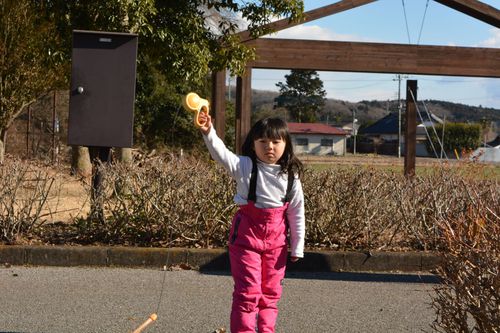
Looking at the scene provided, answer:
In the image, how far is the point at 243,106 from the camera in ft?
33.4

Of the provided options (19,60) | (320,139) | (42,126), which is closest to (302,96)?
(320,139)

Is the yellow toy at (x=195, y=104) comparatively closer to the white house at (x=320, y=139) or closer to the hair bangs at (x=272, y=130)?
the hair bangs at (x=272, y=130)

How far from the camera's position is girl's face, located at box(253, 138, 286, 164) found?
401 centimetres

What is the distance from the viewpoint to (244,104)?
10203 millimetres

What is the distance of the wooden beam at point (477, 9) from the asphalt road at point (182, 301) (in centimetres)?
537

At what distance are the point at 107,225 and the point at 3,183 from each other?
117 centimetres

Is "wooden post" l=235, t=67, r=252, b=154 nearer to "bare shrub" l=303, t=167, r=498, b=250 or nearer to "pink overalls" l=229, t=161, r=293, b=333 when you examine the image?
"bare shrub" l=303, t=167, r=498, b=250

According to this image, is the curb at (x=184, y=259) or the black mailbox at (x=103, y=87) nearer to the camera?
the curb at (x=184, y=259)

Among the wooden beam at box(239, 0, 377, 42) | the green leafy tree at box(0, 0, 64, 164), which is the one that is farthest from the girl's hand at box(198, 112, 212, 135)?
the green leafy tree at box(0, 0, 64, 164)

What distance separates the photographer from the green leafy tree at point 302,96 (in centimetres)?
8631

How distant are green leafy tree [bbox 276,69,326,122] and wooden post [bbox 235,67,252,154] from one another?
A: 69.5 meters

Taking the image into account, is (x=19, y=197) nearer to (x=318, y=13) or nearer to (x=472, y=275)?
(x=318, y=13)

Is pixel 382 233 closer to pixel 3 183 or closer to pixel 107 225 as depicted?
pixel 107 225

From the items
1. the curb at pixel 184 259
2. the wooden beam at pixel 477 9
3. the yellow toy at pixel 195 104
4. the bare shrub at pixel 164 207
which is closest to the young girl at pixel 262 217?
the yellow toy at pixel 195 104
